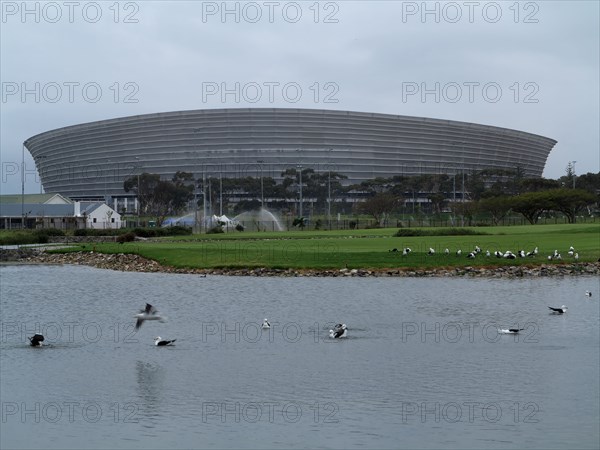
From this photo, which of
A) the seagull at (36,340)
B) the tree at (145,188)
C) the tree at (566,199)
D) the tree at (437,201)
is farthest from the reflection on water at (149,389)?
the tree at (437,201)

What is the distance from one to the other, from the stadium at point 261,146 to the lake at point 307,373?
12608cm

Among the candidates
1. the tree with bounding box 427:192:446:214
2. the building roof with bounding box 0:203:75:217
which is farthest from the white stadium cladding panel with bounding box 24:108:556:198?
the building roof with bounding box 0:203:75:217

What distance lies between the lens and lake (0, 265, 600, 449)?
11.0 metres

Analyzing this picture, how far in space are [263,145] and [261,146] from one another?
0.42 meters

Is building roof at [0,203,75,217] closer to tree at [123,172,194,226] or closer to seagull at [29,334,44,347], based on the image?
tree at [123,172,194,226]

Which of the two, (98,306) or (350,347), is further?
(98,306)

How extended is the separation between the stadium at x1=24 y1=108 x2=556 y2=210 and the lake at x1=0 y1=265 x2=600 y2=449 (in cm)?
12608

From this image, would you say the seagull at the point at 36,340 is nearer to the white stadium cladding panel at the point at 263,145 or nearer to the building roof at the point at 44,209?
the building roof at the point at 44,209

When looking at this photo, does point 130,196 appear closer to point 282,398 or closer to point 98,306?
point 98,306

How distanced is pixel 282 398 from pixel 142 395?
224 cm

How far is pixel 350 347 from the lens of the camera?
54.4 ft

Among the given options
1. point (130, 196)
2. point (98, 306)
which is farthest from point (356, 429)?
point (130, 196)

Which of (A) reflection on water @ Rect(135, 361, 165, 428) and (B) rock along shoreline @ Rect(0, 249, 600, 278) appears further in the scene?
(B) rock along shoreline @ Rect(0, 249, 600, 278)

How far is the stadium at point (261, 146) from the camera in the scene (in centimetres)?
15362
